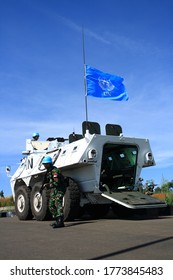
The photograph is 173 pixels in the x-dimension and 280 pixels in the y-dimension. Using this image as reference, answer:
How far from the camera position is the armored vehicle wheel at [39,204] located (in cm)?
1062

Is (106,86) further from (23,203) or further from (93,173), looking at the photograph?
(23,203)

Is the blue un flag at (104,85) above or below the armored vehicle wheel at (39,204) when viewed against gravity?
above

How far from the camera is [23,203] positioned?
1210cm

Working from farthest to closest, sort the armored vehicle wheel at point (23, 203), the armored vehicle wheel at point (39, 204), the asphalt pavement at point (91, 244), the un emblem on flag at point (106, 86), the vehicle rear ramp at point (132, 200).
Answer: the un emblem on flag at point (106, 86) < the armored vehicle wheel at point (23, 203) < the armored vehicle wheel at point (39, 204) < the vehicle rear ramp at point (132, 200) < the asphalt pavement at point (91, 244)

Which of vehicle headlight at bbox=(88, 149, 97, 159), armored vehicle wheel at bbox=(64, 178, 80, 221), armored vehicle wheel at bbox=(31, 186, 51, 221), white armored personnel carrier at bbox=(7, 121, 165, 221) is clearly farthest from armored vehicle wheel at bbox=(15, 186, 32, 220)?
vehicle headlight at bbox=(88, 149, 97, 159)

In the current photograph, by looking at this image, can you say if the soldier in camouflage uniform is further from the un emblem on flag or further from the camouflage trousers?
the un emblem on flag

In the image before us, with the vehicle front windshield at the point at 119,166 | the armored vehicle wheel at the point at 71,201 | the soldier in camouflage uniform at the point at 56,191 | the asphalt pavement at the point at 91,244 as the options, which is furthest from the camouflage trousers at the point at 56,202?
the vehicle front windshield at the point at 119,166

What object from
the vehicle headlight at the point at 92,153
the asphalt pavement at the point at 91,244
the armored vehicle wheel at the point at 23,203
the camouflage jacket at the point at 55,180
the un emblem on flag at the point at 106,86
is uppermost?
the un emblem on flag at the point at 106,86

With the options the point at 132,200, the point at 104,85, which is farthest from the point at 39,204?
the point at 104,85

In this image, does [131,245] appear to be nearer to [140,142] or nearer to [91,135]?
[91,135]

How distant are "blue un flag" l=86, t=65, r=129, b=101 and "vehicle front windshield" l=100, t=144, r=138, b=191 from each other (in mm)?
2279

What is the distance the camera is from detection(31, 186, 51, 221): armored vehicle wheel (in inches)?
418

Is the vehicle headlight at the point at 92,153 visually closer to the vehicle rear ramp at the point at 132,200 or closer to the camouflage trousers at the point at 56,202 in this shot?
the vehicle rear ramp at the point at 132,200

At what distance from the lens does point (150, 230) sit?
7609 millimetres
